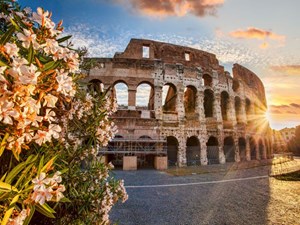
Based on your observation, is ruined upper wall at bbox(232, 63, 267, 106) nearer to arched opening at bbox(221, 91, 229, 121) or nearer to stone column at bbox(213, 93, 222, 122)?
arched opening at bbox(221, 91, 229, 121)

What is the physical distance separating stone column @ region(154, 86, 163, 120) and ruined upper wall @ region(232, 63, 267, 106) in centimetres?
1286

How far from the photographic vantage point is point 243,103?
23.3 meters

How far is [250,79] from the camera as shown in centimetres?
2709

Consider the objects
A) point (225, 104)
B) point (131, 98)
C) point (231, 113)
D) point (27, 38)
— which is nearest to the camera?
point (27, 38)

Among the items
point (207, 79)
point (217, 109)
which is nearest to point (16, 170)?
point (217, 109)

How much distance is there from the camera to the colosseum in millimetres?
16125

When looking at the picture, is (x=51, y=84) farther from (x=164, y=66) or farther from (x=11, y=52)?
(x=164, y=66)

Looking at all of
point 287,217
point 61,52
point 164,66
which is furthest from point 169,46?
point 61,52

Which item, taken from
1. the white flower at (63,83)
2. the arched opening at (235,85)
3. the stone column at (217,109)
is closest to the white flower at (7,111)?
the white flower at (63,83)

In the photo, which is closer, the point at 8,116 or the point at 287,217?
the point at 8,116

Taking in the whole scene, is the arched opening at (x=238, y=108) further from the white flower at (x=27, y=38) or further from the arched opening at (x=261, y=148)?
Answer: the white flower at (x=27, y=38)

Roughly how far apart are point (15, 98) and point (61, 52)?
0.52m

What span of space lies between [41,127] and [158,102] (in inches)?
643

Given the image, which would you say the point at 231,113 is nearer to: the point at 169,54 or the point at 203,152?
the point at 203,152
